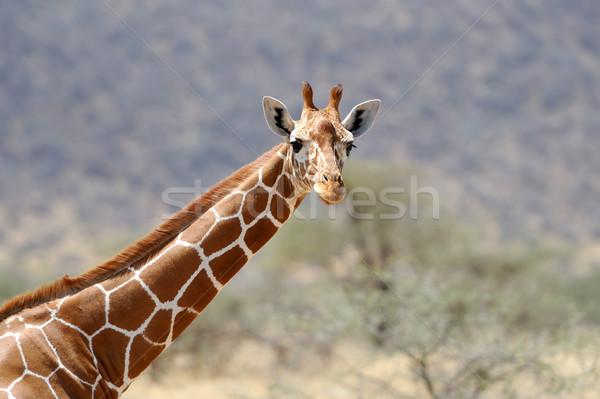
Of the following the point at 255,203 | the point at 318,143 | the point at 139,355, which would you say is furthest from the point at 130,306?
the point at 318,143

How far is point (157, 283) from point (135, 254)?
0.31m

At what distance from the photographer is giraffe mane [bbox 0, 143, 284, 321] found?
5207 mm

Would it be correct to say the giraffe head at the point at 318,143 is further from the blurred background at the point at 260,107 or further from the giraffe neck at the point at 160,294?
the blurred background at the point at 260,107

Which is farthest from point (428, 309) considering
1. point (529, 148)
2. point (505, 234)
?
point (529, 148)

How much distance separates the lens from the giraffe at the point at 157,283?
16.3ft

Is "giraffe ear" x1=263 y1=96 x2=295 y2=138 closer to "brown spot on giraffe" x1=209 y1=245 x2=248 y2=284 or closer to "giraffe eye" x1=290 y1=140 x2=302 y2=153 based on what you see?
"giraffe eye" x1=290 y1=140 x2=302 y2=153

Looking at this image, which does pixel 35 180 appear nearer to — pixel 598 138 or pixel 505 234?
pixel 505 234

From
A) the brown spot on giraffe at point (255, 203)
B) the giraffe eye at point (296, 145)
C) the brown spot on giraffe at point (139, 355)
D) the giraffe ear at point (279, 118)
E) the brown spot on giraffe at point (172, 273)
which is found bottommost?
the brown spot on giraffe at point (139, 355)

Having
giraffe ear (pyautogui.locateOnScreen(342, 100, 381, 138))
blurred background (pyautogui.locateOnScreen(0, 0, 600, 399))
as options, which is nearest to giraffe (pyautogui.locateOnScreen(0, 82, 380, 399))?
giraffe ear (pyautogui.locateOnScreen(342, 100, 381, 138))

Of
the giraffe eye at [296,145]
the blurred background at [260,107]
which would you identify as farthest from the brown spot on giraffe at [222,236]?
the blurred background at [260,107]

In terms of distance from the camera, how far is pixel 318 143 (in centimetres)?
552

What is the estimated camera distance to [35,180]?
40938 mm

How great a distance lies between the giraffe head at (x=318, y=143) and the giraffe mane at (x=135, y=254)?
27cm

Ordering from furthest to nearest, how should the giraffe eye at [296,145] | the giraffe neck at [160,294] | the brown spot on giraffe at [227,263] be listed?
the giraffe eye at [296,145]
the brown spot on giraffe at [227,263]
the giraffe neck at [160,294]
